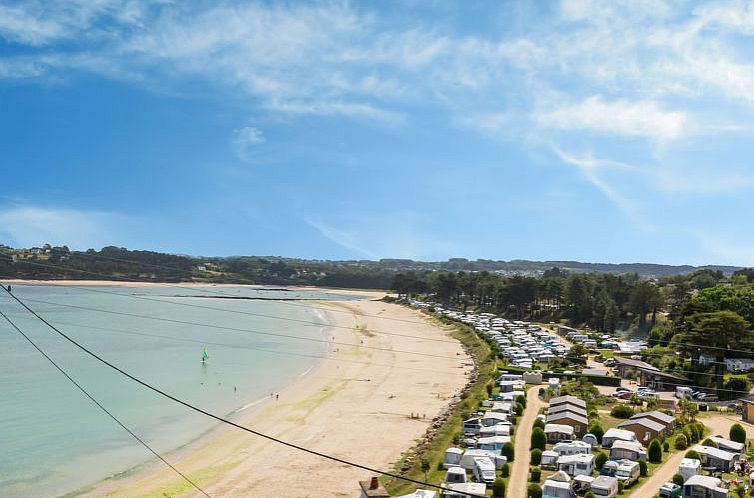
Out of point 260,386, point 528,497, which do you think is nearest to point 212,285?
point 260,386

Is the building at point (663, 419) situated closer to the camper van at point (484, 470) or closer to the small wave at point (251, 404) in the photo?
the camper van at point (484, 470)

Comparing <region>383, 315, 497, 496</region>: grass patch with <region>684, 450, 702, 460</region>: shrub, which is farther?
<region>684, 450, 702, 460</region>: shrub

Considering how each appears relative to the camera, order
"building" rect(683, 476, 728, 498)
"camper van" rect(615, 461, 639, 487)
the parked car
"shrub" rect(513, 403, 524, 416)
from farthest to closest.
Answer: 1. "shrub" rect(513, 403, 524, 416)
2. "camper van" rect(615, 461, 639, 487)
3. the parked car
4. "building" rect(683, 476, 728, 498)

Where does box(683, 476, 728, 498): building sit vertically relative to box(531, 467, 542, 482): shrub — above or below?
above

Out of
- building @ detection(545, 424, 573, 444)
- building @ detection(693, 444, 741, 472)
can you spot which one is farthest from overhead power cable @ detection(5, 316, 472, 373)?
building @ detection(693, 444, 741, 472)

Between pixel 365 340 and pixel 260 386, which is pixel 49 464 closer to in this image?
pixel 260 386

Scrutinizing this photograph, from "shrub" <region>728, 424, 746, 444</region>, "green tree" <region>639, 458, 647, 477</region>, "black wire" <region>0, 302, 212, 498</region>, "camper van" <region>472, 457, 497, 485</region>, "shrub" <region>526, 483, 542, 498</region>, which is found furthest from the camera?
"shrub" <region>728, 424, 746, 444</region>

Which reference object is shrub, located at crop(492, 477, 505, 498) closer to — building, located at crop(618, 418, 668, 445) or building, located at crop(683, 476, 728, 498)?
building, located at crop(683, 476, 728, 498)
